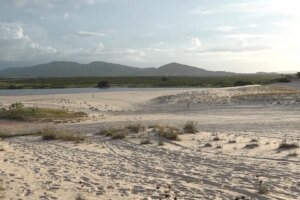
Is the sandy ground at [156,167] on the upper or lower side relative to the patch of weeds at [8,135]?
upper

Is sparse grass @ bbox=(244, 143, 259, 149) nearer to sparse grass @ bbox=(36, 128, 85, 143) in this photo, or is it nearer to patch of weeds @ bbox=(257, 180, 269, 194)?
patch of weeds @ bbox=(257, 180, 269, 194)

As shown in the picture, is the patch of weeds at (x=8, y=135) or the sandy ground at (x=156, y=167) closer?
the sandy ground at (x=156, y=167)

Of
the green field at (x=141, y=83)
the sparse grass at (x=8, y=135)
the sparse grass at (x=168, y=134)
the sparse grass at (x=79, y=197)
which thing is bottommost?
the sparse grass at (x=8, y=135)

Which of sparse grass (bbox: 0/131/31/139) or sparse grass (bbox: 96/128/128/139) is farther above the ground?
sparse grass (bbox: 96/128/128/139)

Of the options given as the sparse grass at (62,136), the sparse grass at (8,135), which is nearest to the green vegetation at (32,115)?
the sparse grass at (8,135)

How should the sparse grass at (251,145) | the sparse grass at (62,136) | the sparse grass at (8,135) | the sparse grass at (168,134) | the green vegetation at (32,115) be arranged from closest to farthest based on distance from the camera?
the sparse grass at (251,145) → the sparse grass at (168,134) → the sparse grass at (62,136) → the sparse grass at (8,135) → the green vegetation at (32,115)

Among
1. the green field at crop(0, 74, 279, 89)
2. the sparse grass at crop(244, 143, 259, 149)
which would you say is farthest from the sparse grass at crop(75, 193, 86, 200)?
the green field at crop(0, 74, 279, 89)

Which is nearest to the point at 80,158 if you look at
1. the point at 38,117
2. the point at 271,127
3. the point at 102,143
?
the point at 102,143

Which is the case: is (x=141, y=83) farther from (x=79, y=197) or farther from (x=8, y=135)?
(x=79, y=197)

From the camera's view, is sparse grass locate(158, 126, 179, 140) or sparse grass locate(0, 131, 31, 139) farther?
sparse grass locate(0, 131, 31, 139)

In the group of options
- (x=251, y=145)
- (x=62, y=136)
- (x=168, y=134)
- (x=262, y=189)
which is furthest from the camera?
(x=62, y=136)

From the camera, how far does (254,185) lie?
9.98 meters

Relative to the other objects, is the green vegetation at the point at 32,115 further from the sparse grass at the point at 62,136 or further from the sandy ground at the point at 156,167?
the sparse grass at the point at 62,136

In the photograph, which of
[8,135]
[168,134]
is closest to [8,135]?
[8,135]
